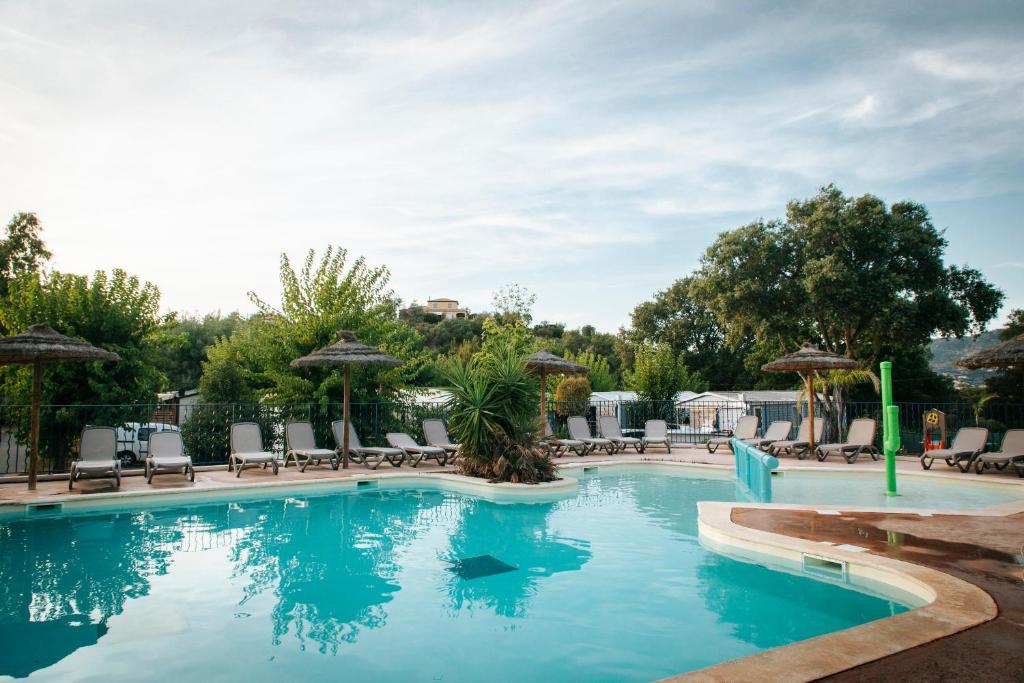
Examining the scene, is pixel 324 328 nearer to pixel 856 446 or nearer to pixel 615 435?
pixel 615 435

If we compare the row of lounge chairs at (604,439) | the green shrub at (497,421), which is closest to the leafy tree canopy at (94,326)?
the green shrub at (497,421)

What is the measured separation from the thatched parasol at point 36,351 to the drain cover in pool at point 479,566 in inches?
269

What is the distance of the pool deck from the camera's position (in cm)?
322

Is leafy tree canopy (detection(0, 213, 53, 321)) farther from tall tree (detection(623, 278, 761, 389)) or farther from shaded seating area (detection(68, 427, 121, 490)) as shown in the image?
tall tree (detection(623, 278, 761, 389))

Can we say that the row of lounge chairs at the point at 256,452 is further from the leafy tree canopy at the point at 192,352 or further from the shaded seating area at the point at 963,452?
the leafy tree canopy at the point at 192,352

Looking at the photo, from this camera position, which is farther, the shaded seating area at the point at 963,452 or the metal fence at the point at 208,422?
the metal fence at the point at 208,422

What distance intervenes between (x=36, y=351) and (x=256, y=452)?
4.08m

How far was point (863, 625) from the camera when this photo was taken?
388 centimetres

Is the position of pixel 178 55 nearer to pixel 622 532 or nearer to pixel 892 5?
pixel 622 532

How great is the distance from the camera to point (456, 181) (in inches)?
673

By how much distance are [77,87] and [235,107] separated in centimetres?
256

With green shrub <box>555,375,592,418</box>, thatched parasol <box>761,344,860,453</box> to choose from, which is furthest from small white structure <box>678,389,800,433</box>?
thatched parasol <box>761,344,860,453</box>

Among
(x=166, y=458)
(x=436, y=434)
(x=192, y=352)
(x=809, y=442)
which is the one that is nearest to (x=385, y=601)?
(x=166, y=458)

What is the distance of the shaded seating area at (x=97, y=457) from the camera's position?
9891 mm
